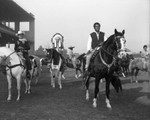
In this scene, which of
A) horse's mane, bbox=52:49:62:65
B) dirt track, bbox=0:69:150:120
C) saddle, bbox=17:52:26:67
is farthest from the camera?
horse's mane, bbox=52:49:62:65

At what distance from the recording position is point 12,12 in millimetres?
35438

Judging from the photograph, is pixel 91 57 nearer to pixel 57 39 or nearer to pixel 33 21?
pixel 57 39

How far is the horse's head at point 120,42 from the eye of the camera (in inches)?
267

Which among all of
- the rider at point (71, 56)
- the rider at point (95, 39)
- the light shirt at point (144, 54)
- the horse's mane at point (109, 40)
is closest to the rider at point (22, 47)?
the rider at point (95, 39)

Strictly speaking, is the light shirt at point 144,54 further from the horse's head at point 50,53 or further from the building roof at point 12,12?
the building roof at point 12,12

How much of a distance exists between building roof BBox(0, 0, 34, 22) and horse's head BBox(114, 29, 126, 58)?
77.5 ft

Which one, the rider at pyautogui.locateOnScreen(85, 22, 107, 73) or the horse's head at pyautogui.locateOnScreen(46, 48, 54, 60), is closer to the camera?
the rider at pyautogui.locateOnScreen(85, 22, 107, 73)

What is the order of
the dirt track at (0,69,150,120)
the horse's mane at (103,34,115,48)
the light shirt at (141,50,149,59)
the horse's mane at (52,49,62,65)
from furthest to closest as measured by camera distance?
the light shirt at (141,50,149,59), the horse's mane at (52,49,62,65), the horse's mane at (103,34,115,48), the dirt track at (0,69,150,120)

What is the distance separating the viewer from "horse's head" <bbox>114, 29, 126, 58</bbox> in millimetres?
6781

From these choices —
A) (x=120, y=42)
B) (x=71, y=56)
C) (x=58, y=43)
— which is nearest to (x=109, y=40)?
(x=120, y=42)

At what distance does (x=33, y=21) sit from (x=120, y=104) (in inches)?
1454

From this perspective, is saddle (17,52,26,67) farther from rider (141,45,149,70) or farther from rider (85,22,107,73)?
rider (141,45,149,70)

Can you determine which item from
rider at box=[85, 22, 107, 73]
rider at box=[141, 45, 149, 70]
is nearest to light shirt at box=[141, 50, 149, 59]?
rider at box=[141, 45, 149, 70]

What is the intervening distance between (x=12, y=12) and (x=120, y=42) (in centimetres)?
3145
